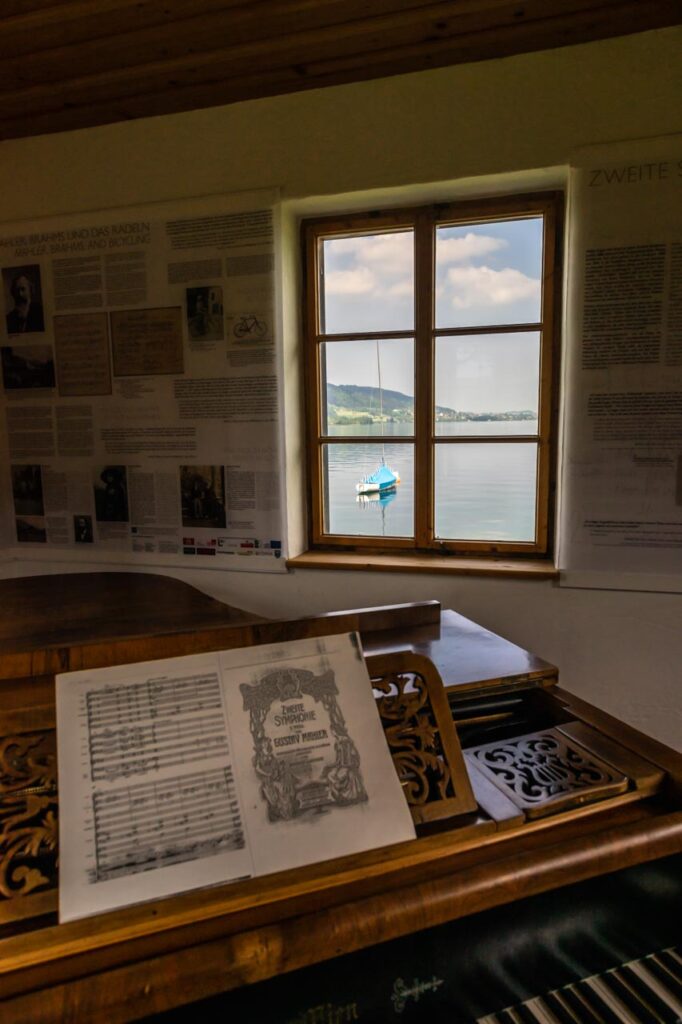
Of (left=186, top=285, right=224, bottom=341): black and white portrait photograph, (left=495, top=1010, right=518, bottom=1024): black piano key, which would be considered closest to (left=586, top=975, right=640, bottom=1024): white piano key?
(left=495, top=1010, right=518, bottom=1024): black piano key

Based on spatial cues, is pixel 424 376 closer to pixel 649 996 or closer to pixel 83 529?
pixel 83 529

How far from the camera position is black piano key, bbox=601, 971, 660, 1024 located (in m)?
0.72

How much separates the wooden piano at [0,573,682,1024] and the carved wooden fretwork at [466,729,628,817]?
0.01 meters

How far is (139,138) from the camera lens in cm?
251

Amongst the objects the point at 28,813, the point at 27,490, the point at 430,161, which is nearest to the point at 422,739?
the point at 28,813

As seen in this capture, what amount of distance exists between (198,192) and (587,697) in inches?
96.3

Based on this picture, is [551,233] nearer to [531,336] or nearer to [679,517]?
[531,336]

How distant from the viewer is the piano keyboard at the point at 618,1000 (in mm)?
726

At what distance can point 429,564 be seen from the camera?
95.7 inches

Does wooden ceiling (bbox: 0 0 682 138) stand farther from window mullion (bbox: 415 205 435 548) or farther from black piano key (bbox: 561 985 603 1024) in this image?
black piano key (bbox: 561 985 603 1024)

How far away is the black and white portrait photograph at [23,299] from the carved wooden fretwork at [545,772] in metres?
2.66

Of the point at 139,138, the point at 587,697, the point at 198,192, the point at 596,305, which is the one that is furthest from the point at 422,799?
the point at 139,138

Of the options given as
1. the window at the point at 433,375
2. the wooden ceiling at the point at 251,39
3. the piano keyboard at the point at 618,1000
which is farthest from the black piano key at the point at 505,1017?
the wooden ceiling at the point at 251,39

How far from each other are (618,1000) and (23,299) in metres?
3.06
